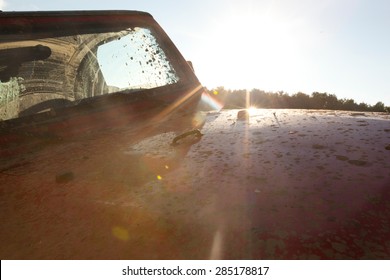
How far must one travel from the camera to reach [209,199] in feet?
2.92

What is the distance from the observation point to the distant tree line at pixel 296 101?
1028 cm

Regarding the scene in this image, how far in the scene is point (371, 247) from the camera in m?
0.69

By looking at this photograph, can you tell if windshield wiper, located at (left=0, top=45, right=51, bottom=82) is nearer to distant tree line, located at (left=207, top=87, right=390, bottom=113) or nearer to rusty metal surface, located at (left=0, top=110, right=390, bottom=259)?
rusty metal surface, located at (left=0, top=110, right=390, bottom=259)

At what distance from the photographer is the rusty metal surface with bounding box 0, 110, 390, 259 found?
0.73 metres

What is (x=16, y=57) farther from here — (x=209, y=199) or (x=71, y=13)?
(x=209, y=199)

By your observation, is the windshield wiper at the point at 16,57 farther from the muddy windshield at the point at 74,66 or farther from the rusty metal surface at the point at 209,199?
the rusty metal surface at the point at 209,199

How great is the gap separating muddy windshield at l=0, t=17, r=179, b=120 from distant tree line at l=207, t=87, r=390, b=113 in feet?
24.6

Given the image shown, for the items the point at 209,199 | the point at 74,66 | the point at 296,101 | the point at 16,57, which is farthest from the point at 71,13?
the point at 296,101

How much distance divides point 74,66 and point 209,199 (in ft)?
5.14

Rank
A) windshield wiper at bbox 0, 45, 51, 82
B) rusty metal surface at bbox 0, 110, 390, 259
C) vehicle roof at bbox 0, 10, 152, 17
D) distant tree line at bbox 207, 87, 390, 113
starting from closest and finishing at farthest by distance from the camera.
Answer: rusty metal surface at bbox 0, 110, 390, 259 → windshield wiper at bbox 0, 45, 51, 82 → vehicle roof at bbox 0, 10, 152, 17 → distant tree line at bbox 207, 87, 390, 113

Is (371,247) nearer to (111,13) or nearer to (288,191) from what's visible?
(288,191)

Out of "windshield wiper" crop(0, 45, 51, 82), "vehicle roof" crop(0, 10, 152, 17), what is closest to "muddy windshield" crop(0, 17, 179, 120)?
"windshield wiper" crop(0, 45, 51, 82)

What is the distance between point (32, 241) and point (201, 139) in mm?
833
